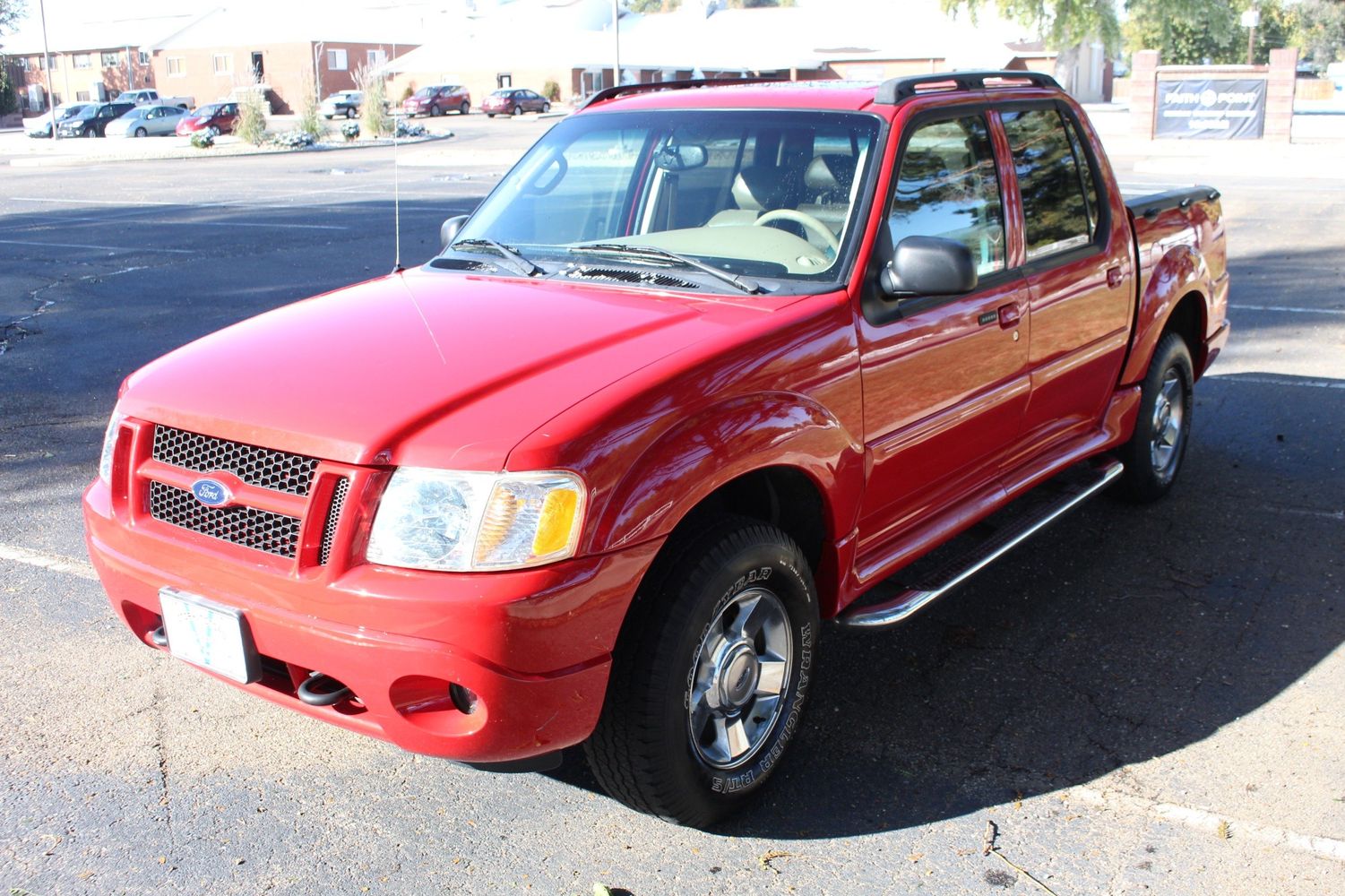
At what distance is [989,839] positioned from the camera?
3.42 metres

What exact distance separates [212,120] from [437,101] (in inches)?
531

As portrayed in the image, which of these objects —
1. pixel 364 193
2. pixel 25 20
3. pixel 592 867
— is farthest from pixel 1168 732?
pixel 25 20

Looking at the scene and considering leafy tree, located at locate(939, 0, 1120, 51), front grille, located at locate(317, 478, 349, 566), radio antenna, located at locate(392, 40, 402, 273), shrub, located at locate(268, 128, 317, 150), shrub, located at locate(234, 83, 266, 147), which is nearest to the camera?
front grille, located at locate(317, 478, 349, 566)

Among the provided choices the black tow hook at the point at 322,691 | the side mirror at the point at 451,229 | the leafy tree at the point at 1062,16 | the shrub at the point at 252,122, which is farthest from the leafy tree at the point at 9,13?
the black tow hook at the point at 322,691

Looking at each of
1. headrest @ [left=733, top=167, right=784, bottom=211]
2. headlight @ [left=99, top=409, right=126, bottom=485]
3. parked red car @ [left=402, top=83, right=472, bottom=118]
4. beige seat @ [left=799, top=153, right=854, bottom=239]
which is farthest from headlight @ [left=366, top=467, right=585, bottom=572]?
parked red car @ [left=402, top=83, right=472, bottom=118]

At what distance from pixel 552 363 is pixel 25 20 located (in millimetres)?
96893

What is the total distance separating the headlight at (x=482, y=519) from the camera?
114 inches

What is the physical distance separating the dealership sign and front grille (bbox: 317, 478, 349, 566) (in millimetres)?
33549

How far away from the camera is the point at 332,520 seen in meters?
3.00

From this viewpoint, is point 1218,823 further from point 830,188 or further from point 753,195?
point 753,195

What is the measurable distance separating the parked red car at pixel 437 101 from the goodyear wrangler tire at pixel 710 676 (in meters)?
58.9

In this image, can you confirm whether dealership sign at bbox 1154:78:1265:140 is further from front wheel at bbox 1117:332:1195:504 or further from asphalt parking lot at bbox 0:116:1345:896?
front wheel at bbox 1117:332:1195:504

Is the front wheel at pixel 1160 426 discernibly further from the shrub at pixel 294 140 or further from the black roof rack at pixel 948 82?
the shrub at pixel 294 140

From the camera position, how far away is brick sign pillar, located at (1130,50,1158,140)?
33375 mm
